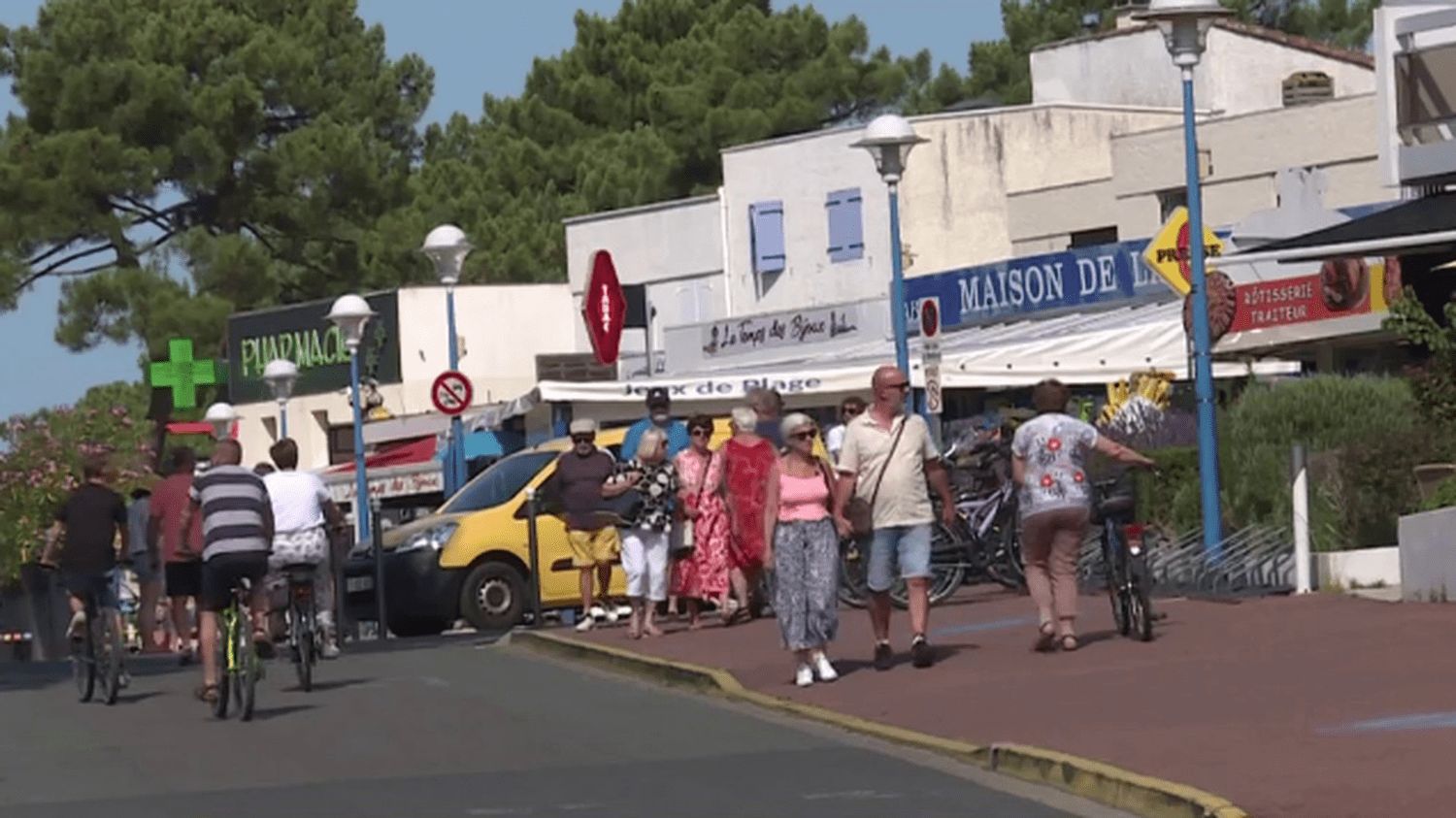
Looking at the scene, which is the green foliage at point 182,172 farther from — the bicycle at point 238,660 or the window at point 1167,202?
the bicycle at point 238,660

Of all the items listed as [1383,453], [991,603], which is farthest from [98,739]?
[1383,453]

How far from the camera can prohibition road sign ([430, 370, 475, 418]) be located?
36594 millimetres

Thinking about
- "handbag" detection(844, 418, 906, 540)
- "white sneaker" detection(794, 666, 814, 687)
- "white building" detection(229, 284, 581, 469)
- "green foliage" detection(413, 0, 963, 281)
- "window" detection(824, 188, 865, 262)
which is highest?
"green foliage" detection(413, 0, 963, 281)

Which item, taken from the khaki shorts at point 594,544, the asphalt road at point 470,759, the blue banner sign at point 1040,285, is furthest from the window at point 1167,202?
the asphalt road at point 470,759

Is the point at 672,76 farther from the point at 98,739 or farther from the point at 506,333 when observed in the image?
the point at 98,739

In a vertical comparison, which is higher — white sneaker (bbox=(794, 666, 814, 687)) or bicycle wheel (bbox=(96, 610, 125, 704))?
bicycle wheel (bbox=(96, 610, 125, 704))

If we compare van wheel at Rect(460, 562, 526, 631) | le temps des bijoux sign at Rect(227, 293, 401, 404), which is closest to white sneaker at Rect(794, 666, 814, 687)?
van wheel at Rect(460, 562, 526, 631)

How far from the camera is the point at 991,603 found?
80.2 feet

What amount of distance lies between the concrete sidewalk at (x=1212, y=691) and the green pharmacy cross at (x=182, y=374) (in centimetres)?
3013

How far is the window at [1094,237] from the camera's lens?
2132 inches

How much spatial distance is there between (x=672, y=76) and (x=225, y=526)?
2161 inches

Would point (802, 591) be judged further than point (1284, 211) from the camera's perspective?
No

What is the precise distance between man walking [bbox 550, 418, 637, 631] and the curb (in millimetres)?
4177

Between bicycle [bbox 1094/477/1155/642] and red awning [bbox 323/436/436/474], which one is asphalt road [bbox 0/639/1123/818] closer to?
bicycle [bbox 1094/477/1155/642]
